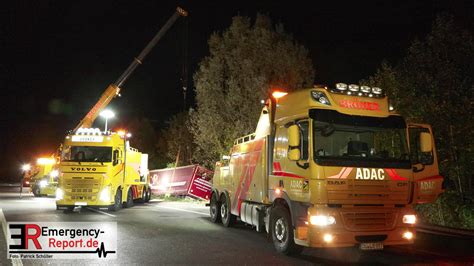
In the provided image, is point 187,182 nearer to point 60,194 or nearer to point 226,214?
point 60,194

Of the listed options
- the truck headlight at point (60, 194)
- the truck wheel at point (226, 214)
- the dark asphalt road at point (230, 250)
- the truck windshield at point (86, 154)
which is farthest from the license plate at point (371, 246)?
the truck headlight at point (60, 194)

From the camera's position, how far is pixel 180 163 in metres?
35.1

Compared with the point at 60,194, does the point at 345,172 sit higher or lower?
higher

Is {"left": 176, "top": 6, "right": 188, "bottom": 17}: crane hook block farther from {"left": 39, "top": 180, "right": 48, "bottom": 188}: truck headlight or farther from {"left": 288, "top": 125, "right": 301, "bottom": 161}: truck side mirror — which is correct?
{"left": 288, "top": 125, "right": 301, "bottom": 161}: truck side mirror

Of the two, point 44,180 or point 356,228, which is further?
point 44,180

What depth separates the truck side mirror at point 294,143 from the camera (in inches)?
318

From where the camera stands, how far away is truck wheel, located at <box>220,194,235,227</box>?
43.1 feet

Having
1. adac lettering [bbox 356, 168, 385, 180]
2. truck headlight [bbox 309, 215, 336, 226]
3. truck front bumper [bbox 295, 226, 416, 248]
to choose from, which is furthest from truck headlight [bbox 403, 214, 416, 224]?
truck headlight [bbox 309, 215, 336, 226]

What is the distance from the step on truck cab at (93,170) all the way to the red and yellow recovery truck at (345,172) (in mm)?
9528

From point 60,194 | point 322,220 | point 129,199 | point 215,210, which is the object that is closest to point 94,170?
point 60,194

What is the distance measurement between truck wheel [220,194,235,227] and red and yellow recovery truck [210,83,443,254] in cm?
364

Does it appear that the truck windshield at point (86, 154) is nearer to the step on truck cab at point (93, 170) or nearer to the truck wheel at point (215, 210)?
the step on truck cab at point (93, 170)

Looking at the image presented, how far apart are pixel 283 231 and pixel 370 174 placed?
2181 mm

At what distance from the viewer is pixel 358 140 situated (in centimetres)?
855
